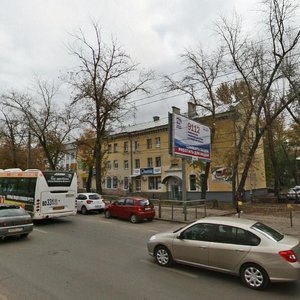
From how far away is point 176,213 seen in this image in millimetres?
22188

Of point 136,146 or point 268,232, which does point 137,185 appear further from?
point 268,232

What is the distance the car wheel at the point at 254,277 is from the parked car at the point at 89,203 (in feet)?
54.8

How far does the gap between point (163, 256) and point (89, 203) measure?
48.2 ft

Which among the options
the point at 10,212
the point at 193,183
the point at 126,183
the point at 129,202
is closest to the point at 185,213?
the point at 129,202

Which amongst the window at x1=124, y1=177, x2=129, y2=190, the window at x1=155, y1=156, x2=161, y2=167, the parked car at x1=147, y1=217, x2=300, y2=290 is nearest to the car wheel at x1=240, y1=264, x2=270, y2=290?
the parked car at x1=147, y1=217, x2=300, y2=290

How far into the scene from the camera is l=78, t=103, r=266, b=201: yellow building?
1371 inches

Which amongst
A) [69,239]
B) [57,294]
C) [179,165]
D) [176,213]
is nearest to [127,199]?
[176,213]

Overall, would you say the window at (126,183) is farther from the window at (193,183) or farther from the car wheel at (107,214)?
the car wheel at (107,214)

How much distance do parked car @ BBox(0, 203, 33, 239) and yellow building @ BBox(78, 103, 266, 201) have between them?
66.7 feet

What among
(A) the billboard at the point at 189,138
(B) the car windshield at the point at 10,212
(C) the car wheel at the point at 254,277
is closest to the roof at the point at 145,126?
(A) the billboard at the point at 189,138

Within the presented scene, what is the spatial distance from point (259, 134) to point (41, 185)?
1739cm

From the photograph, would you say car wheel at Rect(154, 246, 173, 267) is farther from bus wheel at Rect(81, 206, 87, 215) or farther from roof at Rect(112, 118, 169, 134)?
roof at Rect(112, 118, 169, 134)

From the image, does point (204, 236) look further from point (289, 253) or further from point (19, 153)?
point (19, 153)

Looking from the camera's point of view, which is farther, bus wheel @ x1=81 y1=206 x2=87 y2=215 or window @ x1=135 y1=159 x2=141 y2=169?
window @ x1=135 y1=159 x2=141 y2=169
